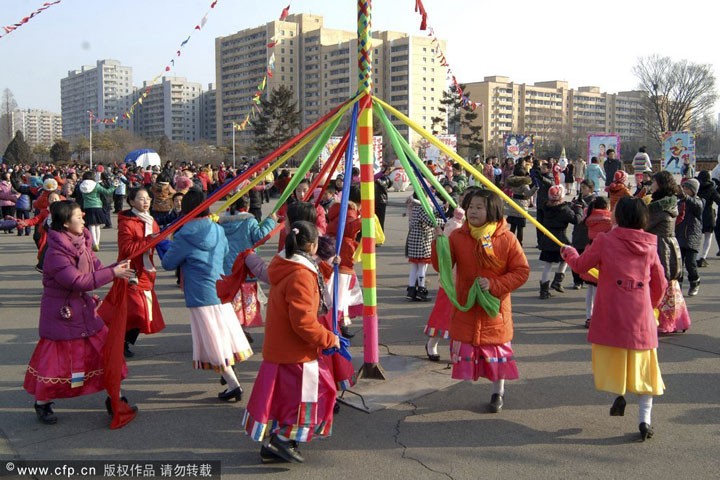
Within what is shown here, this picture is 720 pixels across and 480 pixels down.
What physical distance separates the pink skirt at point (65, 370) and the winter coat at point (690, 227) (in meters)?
8.14

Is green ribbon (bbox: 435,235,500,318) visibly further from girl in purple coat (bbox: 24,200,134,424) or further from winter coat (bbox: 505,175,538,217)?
winter coat (bbox: 505,175,538,217)

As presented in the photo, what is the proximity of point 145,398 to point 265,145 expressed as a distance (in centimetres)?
4575

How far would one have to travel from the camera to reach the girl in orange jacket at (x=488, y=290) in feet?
16.5

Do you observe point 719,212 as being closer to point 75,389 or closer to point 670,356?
point 670,356

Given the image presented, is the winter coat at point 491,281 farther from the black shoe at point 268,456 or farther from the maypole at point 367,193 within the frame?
the black shoe at point 268,456

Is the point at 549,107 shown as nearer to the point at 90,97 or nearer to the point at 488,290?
the point at 90,97

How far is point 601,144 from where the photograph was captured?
27.6 metres

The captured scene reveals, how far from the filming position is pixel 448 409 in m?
5.18

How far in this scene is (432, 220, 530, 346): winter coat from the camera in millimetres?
4965

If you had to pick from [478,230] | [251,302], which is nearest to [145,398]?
[251,302]

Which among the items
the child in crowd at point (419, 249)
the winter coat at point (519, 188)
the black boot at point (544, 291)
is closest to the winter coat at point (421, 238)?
the child in crowd at point (419, 249)

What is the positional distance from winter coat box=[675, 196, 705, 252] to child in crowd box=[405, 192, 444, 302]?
375 cm

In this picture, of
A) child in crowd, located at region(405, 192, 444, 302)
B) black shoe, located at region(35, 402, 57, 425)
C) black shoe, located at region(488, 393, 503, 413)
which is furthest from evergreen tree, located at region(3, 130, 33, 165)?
black shoe, located at region(488, 393, 503, 413)

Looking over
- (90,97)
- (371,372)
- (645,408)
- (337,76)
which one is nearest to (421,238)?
(371,372)
